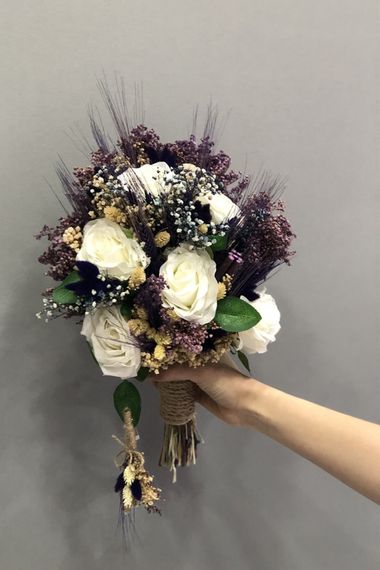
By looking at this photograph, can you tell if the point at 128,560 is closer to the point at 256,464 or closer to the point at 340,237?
the point at 256,464

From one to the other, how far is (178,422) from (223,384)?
128 millimetres

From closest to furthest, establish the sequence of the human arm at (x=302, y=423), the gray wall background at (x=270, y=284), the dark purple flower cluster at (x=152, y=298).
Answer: the dark purple flower cluster at (x=152, y=298), the human arm at (x=302, y=423), the gray wall background at (x=270, y=284)

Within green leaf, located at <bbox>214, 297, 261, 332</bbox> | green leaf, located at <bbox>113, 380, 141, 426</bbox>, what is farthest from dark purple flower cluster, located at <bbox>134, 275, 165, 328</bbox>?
green leaf, located at <bbox>113, 380, 141, 426</bbox>

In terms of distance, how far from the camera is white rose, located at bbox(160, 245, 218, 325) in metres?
0.74

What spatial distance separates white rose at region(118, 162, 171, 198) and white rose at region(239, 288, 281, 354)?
238 millimetres

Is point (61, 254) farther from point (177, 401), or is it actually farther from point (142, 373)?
point (177, 401)

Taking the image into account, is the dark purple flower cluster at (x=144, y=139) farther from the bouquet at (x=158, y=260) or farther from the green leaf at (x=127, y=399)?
the green leaf at (x=127, y=399)

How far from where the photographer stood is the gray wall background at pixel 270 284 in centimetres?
94

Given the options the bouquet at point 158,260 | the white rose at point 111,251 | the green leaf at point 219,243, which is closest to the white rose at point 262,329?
the bouquet at point 158,260

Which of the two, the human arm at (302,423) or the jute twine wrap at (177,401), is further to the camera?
the jute twine wrap at (177,401)

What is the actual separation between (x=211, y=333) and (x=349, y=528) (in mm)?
856

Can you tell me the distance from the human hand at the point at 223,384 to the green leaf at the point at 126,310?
5.9 inches

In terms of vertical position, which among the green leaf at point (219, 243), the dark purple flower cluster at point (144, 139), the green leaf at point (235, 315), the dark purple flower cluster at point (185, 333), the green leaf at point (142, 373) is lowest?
the green leaf at point (142, 373)

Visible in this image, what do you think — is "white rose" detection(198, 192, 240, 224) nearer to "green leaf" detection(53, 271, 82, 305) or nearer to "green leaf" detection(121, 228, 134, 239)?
"green leaf" detection(121, 228, 134, 239)
